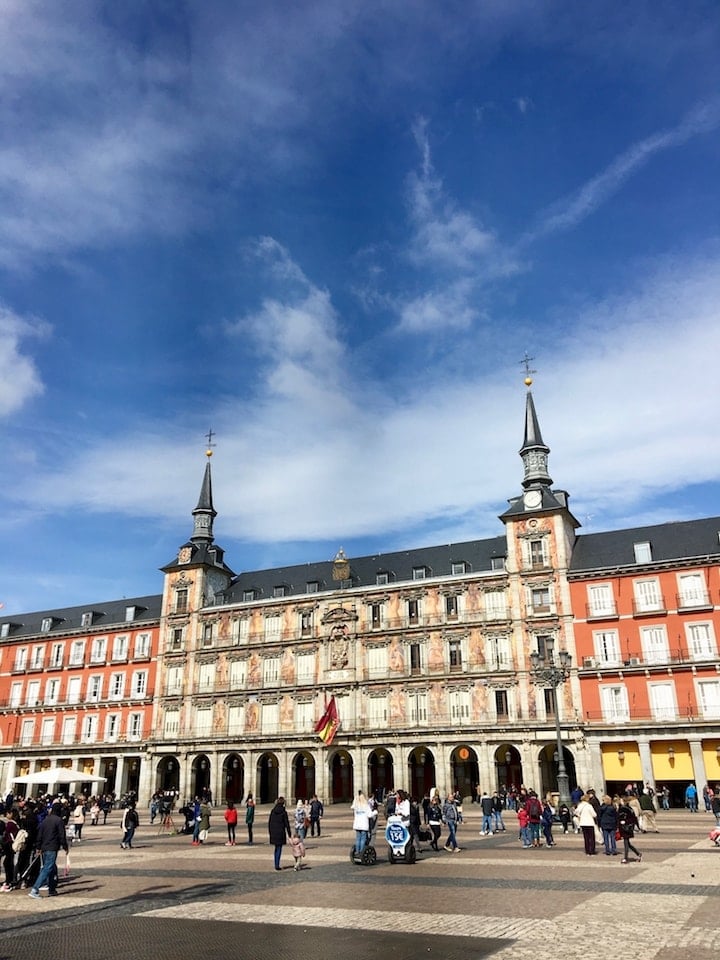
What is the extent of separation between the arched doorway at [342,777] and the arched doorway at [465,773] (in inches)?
307

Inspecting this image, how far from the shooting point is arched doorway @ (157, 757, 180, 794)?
57.2 meters

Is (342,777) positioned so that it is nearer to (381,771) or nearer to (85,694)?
(381,771)

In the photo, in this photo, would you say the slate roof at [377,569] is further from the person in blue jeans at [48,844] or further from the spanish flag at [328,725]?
the person in blue jeans at [48,844]

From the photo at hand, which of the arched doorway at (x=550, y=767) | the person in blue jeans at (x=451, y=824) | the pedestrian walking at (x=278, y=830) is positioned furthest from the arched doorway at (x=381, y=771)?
the pedestrian walking at (x=278, y=830)

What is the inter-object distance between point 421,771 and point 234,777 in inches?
559

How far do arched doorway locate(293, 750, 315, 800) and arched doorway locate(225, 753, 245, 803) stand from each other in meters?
4.01

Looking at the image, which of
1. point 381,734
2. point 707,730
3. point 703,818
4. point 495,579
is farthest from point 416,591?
point 703,818

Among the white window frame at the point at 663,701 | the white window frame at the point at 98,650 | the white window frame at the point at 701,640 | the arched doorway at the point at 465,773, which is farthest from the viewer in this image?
the white window frame at the point at 98,650

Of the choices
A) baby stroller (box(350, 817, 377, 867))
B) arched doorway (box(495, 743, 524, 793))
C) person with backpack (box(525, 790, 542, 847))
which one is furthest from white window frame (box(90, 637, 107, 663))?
baby stroller (box(350, 817, 377, 867))

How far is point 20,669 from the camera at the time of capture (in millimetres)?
66312

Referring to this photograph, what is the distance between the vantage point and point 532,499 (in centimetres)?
5278

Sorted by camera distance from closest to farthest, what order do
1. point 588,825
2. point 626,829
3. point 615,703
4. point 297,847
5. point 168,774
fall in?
1. point 626,829
2. point 297,847
3. point 588,825
4. point 615,703
5. point 168,774

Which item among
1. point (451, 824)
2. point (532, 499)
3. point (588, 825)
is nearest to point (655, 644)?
point (532, 499)

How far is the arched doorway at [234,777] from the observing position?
55759 millimetres
